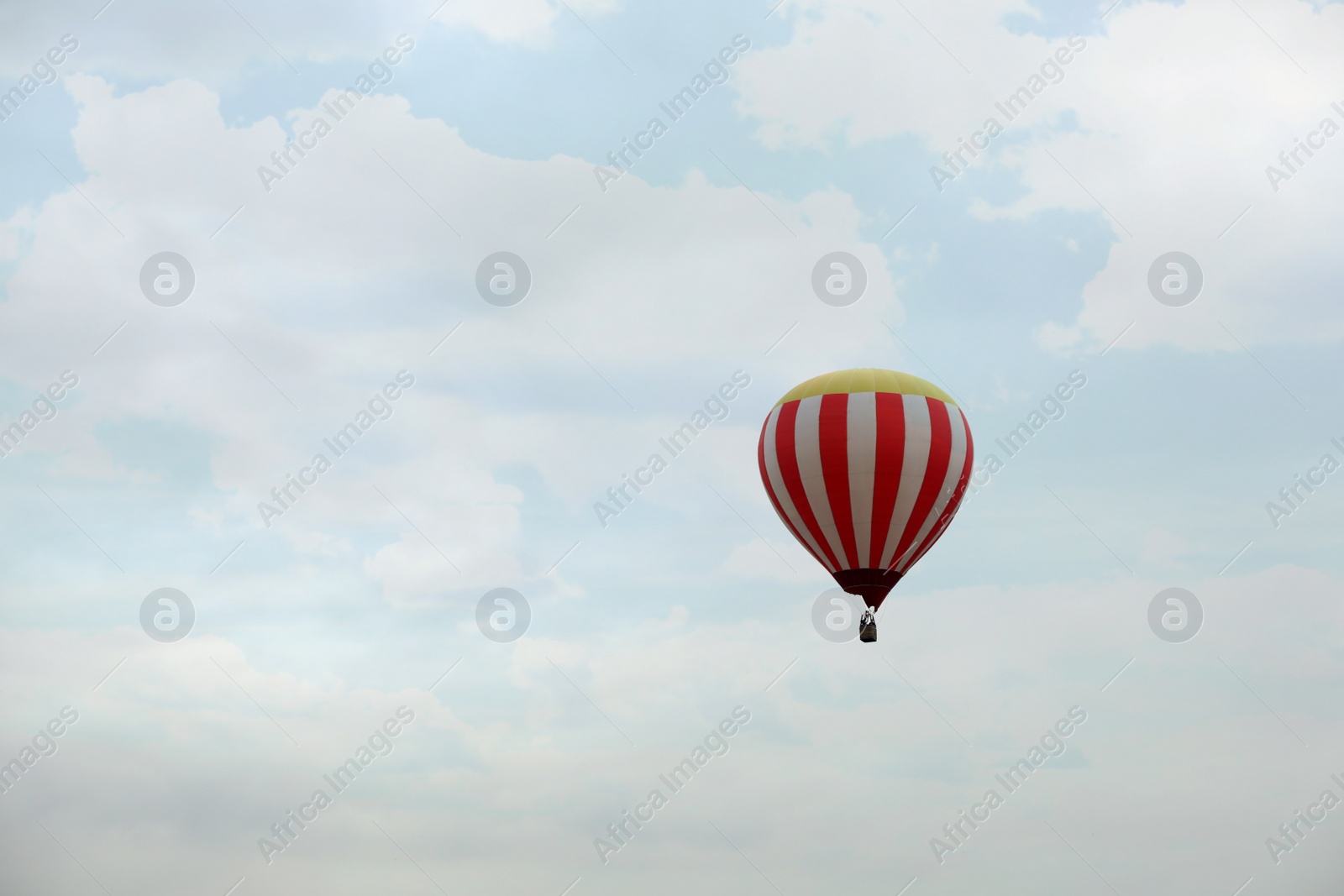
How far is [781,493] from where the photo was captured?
147 feet

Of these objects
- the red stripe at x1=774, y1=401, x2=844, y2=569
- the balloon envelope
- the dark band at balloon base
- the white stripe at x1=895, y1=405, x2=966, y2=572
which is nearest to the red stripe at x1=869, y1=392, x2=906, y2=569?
the balloon envelope

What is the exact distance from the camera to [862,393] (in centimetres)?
4359

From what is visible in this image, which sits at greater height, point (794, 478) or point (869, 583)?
point (794, 478)

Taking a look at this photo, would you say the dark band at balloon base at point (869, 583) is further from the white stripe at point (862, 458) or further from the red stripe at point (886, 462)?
the red stripe at point (886, 462)

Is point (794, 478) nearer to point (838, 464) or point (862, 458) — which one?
point (838, 464)

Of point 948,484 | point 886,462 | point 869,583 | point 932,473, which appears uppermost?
point 948,484

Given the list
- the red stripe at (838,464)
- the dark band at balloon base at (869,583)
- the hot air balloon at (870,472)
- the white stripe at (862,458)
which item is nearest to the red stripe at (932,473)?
the hot air balloon at (870,472)

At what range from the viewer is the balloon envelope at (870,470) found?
141ft

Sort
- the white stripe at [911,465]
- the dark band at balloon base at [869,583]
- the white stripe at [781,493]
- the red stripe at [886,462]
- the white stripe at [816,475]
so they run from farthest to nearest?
1. the white stripe at [781,493]
2. the dark band at balloon base at [869,583]
3. the white stripe at [816,475]
4. the white stripe at [911,465]
5. the red stripe at [886,462]

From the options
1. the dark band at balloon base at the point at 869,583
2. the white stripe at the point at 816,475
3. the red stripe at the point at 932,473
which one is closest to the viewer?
the red stripe at the point at 932,473

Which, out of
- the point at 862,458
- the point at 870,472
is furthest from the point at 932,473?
the point at 862,458

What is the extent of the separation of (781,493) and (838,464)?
2423mm

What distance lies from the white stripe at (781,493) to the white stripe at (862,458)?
165cm

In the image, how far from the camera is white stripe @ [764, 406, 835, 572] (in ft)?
146
